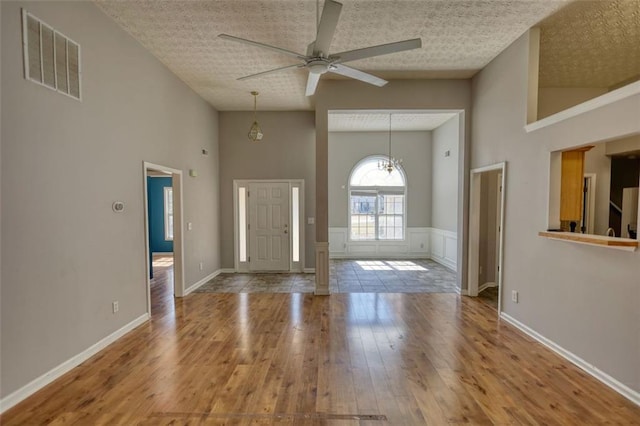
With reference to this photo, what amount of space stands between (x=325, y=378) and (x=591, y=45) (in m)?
4.93

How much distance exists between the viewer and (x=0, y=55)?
2100 millimetres

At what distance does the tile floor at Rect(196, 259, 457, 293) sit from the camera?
5.21 metres

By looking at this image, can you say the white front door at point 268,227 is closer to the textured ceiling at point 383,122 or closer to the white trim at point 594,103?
the textured ceiling at point 383,122

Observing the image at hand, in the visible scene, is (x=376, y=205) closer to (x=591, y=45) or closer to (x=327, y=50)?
(x=591, y=45)

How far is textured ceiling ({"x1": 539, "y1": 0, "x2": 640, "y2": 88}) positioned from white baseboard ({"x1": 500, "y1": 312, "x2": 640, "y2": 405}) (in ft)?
11.2

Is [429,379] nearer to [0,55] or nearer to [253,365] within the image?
[253,365]

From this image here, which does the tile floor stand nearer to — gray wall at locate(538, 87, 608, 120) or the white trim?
the white trim

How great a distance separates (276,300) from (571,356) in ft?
11.6

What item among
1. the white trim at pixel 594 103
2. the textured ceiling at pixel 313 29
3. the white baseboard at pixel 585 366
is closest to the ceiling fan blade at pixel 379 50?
the textured ceiling at pixel 313 29

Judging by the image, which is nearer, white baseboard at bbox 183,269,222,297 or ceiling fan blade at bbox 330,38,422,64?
ceiling fan blade at bbox 330,38,422,64

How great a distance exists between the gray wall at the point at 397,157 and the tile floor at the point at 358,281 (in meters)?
1.71

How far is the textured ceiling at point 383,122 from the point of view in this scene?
6.65m

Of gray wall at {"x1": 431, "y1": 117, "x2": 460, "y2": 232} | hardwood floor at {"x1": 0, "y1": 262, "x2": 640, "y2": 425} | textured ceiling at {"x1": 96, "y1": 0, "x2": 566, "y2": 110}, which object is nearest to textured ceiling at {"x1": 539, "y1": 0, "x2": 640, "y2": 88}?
textured ceiling at {"x1": 96, "y1": 0, "x2": 566, "y2": 110}

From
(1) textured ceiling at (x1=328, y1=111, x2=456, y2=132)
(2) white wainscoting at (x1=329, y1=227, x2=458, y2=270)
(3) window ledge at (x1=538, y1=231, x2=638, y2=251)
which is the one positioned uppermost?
(1) textured ceiling at (x1=328, y1=111, x2=456, y2=132)
